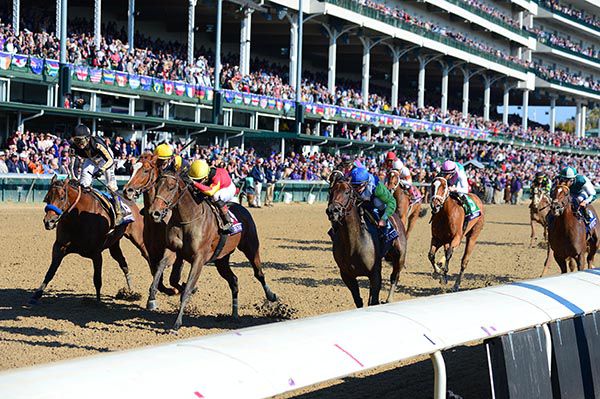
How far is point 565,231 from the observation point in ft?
39.2

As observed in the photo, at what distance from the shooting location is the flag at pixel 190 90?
3222cm

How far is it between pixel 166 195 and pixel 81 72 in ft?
66.0

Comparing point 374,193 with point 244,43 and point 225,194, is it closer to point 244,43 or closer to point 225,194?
point 225,194

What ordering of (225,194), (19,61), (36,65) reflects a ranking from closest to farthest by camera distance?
(225,194) < (19,61) < (36,65)

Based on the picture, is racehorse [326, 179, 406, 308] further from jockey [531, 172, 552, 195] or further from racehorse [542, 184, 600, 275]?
jockey [531, 172, 552, 195]

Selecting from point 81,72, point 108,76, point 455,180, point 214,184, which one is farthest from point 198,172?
point 108,76

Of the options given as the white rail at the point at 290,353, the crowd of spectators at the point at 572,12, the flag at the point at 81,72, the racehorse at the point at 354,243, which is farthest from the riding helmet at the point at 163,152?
the crowd of spectators at the point at 572,12

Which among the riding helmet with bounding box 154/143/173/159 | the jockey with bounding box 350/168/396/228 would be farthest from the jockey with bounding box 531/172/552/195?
the riding helmet with bounding box 154/143/173/159

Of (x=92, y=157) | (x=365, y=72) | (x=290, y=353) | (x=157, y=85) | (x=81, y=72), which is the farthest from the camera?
(x=365, y=72)

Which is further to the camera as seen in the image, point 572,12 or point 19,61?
point 572,12

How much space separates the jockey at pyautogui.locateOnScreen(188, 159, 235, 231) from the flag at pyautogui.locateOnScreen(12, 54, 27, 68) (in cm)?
1770

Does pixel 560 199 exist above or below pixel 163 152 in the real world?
below

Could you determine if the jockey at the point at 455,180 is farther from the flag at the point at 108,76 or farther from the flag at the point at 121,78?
the flag at the point at 121,78

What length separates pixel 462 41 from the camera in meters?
57.6
